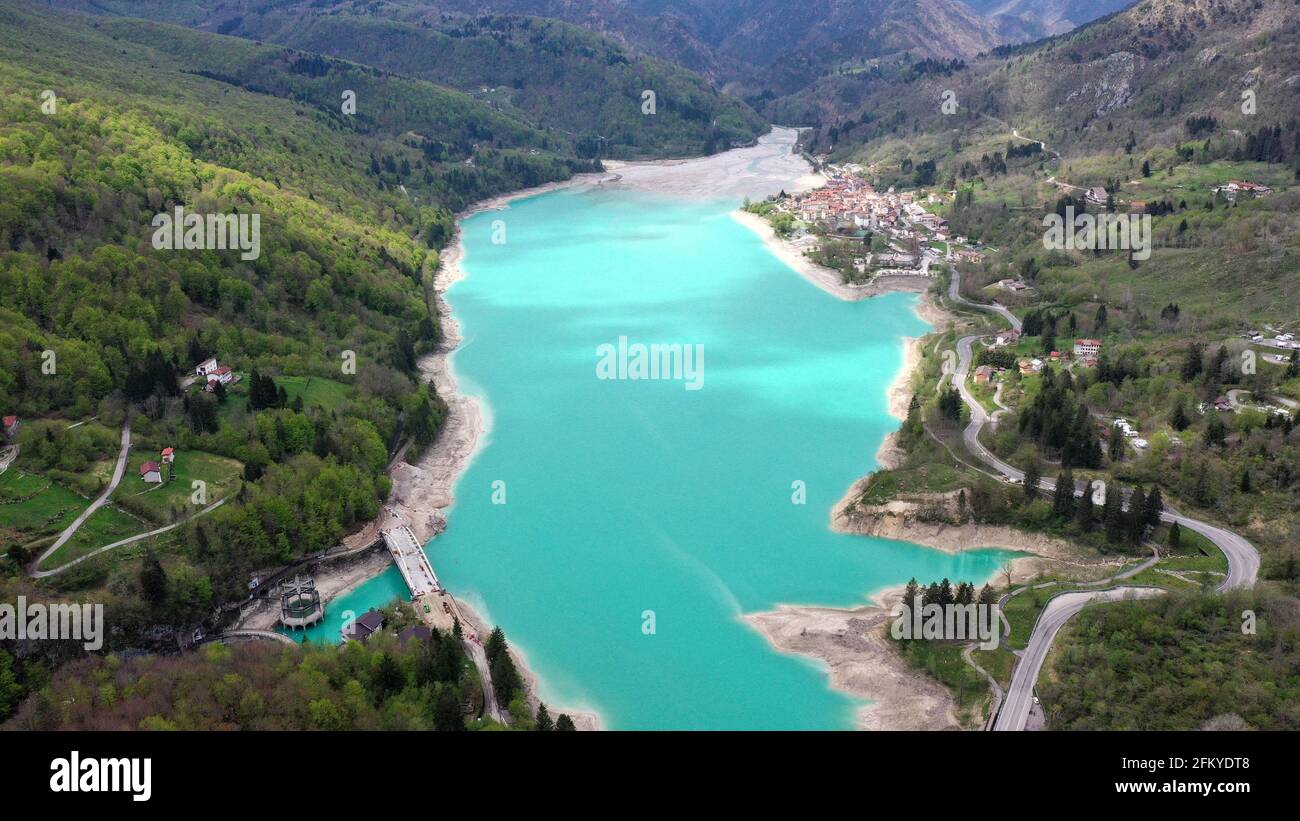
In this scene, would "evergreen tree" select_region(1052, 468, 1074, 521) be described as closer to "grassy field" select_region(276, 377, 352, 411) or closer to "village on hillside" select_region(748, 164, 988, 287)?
"grassy field" select_region(276, 377, 352, 411)

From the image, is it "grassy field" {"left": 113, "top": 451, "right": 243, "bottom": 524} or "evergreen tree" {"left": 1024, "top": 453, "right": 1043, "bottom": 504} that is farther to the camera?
"evergreen tree" {"left": 1024, "top": 453, "right": 1043, "bottom": 504}

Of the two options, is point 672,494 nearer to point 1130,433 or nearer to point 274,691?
point 1130,433

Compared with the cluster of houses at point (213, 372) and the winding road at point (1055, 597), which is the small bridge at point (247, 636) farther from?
the winding road at point (1055, 597)

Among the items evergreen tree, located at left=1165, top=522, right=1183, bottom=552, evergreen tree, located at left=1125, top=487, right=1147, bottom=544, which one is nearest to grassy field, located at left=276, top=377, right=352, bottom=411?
evergreen tree, located at left=1125, top=487, right=1147, bottom=544

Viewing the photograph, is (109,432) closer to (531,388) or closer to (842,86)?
(531,388)

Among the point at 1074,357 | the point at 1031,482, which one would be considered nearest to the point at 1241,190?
the point at 1074,357

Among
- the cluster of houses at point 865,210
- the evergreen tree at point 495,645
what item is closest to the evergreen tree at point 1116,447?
the evergreen tree at point 495,645

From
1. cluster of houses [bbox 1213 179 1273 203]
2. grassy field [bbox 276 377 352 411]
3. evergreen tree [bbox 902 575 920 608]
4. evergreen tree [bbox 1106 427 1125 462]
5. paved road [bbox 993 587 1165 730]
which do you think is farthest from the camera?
cluster of houses [bbox 1213 179 1273 203]
